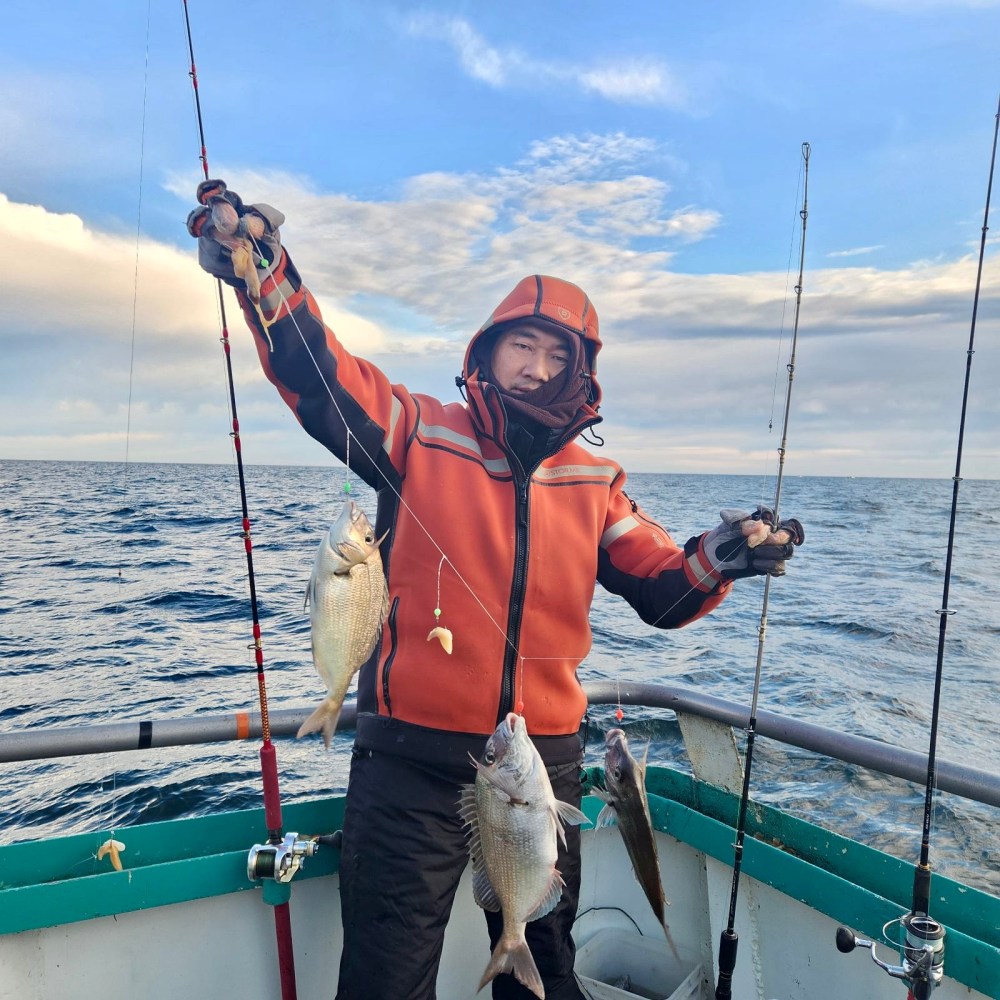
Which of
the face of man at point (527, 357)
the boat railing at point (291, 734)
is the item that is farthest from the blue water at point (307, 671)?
the face of man at point (527, 357)

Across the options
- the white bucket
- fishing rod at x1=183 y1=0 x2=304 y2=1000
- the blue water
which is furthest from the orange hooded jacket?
the blue water

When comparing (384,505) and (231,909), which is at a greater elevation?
(384,505)

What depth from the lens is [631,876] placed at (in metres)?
3.96

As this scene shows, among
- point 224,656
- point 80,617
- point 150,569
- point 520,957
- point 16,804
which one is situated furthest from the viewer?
point 150,569

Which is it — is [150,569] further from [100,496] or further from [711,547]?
[100,496]

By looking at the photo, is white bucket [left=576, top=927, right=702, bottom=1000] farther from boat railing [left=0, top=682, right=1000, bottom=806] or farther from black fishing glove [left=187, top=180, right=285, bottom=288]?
black fishing glove [left=187, top=180, right=285, bottom=288]

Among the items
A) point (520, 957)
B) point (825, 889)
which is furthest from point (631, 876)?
point (520, 957)

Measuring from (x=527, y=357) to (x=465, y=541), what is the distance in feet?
3.08

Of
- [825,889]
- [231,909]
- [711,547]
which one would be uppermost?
[711,547]

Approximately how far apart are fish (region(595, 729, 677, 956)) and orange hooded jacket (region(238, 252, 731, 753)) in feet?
0.71

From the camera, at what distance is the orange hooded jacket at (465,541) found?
266cm

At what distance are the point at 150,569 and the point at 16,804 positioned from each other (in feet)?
45.9

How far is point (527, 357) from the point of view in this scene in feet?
10.9

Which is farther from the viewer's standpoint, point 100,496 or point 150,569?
point 100,496
